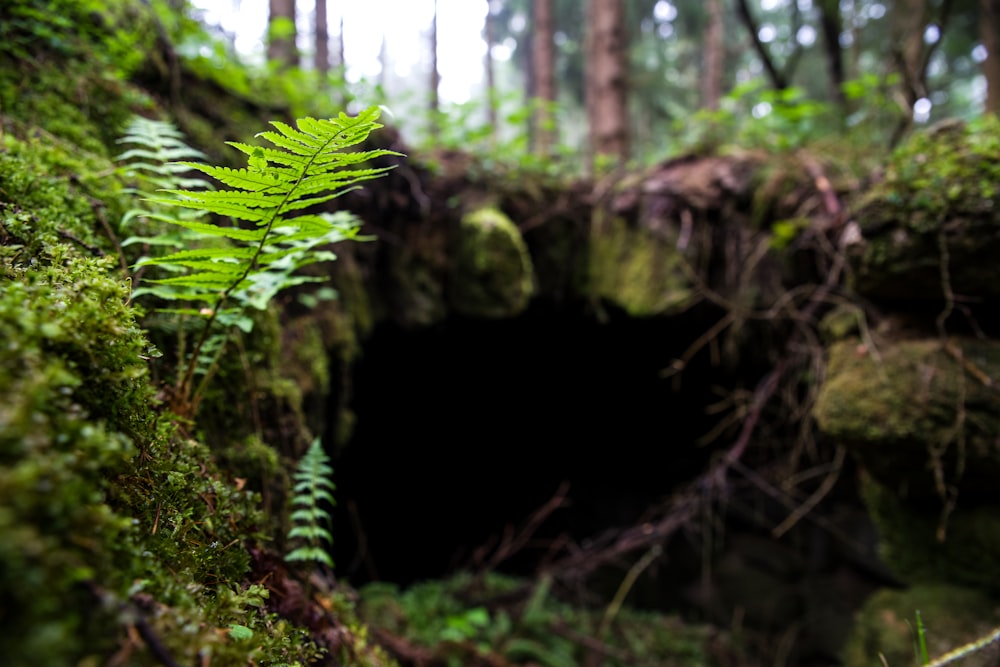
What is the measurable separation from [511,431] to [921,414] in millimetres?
4594

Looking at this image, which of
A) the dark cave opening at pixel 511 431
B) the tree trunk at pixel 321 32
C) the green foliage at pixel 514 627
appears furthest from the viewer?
the tree trunk at pixel 321 32

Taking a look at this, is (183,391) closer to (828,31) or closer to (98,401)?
(98,401)

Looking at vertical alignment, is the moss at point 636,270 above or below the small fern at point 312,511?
above

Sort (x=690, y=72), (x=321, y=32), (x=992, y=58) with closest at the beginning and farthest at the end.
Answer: (x=992, y=58), (x=321, y=32), (x=690, y=72)

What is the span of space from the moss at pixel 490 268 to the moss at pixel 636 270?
2.31 ft

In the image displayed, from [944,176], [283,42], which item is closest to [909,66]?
[944,176]

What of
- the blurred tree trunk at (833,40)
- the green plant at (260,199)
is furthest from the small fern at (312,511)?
the blurred tree trunk at (833,40)

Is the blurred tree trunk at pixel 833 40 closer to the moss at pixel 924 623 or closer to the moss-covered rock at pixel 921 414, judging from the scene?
the moss-covered rock at pixel 921 414

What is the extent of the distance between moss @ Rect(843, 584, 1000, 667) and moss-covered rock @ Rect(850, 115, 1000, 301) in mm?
1532

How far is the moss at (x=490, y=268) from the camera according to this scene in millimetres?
3883

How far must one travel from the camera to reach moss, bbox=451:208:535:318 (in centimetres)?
388

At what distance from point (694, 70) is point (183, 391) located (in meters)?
17.6

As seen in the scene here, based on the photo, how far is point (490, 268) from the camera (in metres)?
3.90

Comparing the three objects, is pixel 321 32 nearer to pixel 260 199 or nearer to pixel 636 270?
pixel 636 270
